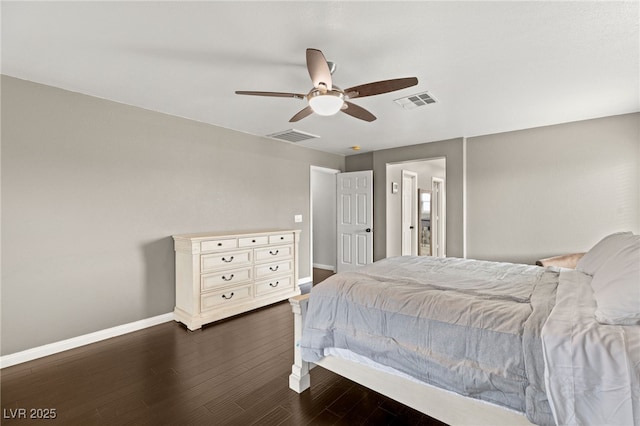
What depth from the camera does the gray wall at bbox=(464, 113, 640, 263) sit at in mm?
3646

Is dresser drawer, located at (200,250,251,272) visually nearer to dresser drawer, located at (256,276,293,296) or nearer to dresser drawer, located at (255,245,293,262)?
dresser drawer, located at (255,245,293,262)

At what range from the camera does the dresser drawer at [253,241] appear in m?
3.73

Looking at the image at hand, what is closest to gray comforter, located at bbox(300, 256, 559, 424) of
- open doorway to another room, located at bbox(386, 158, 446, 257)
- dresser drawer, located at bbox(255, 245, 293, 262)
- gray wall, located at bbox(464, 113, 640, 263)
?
dresser drawer, located at bbox(255, 245, 293, 262)

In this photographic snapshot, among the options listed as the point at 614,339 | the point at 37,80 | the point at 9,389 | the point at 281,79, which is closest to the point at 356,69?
the point at 281,79

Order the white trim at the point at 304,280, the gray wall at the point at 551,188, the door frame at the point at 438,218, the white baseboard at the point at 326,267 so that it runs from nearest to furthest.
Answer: the gray wall at the point at 551,188, the white trim at the point at 304,280, the white baseboard at the point at 326,267, the door frame at the point at 438,218

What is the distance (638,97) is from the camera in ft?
10.1

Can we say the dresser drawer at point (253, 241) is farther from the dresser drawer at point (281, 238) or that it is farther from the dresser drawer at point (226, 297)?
the dresser drawer at point (226, 297)

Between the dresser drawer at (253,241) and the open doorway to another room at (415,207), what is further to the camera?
the open doorway to another room at (415,207)

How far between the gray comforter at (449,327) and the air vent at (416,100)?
1794 mm

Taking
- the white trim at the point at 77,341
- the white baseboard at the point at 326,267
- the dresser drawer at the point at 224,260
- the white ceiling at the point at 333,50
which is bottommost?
the white trim at the point at 77,341

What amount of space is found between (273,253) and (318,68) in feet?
9.04

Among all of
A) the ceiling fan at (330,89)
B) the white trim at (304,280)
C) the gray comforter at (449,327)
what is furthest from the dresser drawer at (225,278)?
the ceiling fan at (330,89)

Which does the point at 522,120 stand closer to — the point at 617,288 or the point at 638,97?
the point at 638,97

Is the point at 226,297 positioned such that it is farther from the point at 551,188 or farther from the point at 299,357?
the point at 551,188
